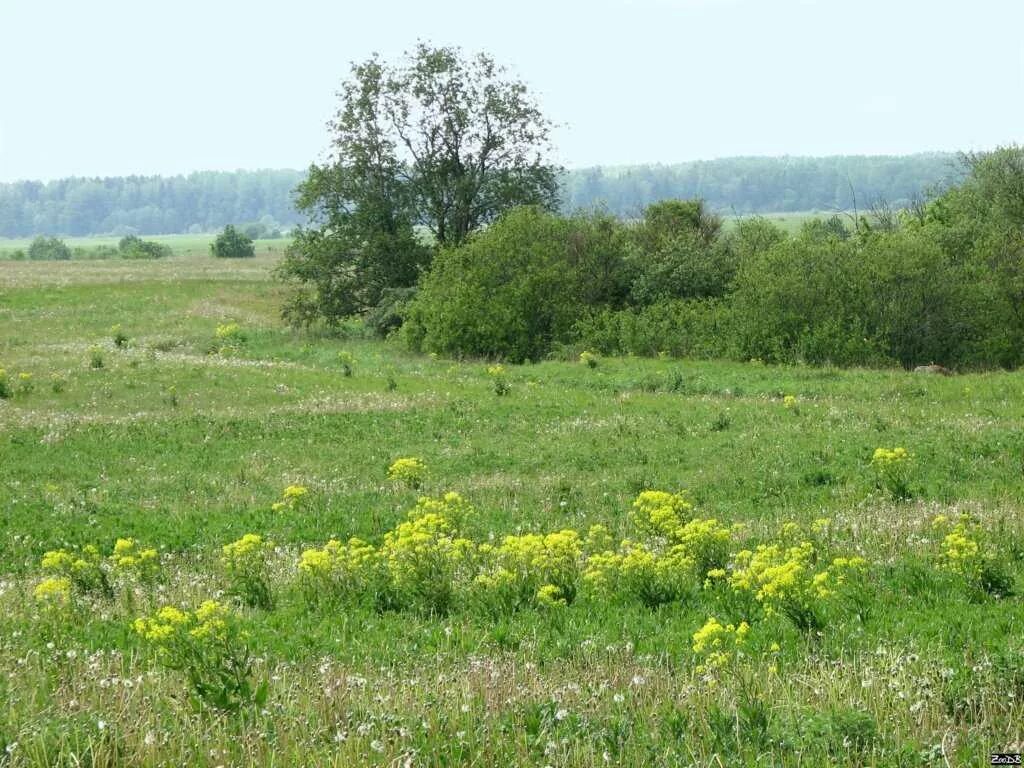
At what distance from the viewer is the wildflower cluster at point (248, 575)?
10.9 meters

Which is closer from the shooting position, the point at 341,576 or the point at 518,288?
the point at 341,576

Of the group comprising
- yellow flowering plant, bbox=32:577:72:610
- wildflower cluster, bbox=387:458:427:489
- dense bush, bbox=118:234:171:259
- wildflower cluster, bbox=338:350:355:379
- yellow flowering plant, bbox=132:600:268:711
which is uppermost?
dense bush, bbox=118:234:171:259

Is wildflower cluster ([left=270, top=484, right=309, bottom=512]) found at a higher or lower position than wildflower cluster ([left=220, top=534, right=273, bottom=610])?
lower

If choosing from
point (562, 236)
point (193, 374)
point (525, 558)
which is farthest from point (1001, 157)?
point (525, 558)

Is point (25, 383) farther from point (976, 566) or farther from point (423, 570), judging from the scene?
point (976, 566)

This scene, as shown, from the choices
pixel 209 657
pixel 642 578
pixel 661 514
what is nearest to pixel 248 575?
pixel 209 657

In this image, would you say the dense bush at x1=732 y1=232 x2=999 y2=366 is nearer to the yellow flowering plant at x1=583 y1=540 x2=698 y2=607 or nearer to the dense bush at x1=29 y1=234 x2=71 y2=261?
the yellow flowering plant at x1=583 y1=540 x2=698 y2=607

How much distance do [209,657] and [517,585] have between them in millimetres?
3724

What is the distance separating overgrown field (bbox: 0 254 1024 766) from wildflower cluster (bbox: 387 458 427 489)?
0.07 meters

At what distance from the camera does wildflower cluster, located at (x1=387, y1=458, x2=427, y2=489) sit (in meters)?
18.8

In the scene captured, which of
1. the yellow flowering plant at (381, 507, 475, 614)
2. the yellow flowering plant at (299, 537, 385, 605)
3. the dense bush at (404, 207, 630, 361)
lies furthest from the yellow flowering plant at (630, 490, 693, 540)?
the dense bush at (404, 207, 630, 361)

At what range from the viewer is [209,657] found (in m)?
7.65

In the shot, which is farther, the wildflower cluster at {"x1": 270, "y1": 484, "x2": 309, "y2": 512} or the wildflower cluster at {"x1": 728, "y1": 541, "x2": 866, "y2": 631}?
the wildflower cluster at {"x1": 270, "y1": 484, "x2": 309, "y2": 512}

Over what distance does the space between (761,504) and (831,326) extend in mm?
21715
